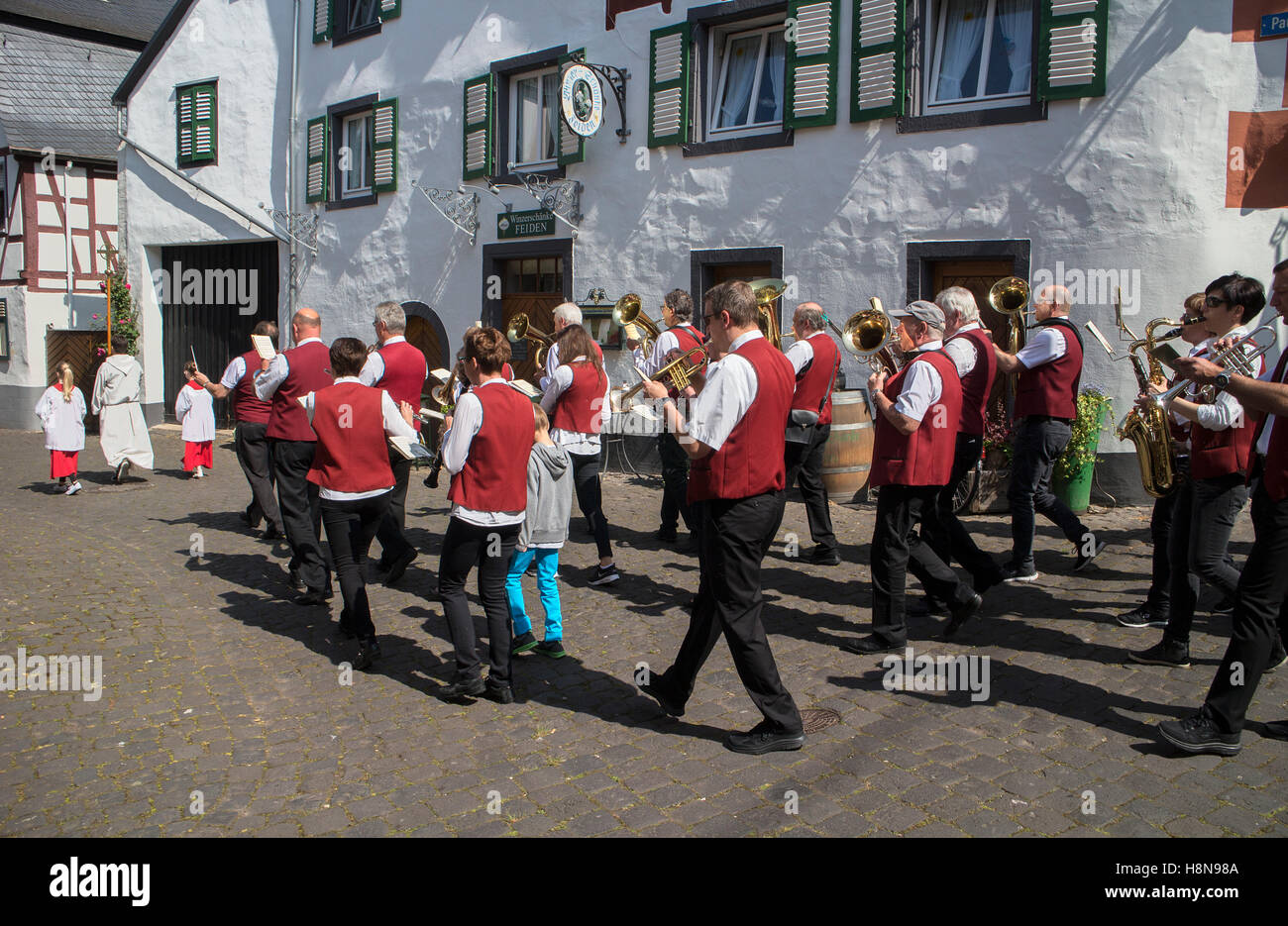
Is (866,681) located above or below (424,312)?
below

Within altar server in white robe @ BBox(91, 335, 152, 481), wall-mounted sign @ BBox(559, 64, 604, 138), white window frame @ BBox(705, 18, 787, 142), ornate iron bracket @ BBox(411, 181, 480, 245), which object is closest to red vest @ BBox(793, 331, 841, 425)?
white window frame @ BBox(705, 18, 787, 142)

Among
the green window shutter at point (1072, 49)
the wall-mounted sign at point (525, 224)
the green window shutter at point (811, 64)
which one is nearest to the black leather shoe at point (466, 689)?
the green window shutter at point (1072, 49)

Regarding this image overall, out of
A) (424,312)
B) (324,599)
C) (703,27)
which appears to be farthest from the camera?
(424,312)

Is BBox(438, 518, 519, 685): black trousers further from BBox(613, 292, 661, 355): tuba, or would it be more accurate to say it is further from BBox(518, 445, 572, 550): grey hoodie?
BBox(613, 292, 661, 355): tuba

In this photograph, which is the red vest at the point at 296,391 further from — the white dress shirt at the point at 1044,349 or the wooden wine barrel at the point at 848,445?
the wooden wine barrel at the point at 848,445

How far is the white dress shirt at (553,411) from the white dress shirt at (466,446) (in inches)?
72.4

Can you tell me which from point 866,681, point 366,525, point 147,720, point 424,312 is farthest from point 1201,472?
point 424,312

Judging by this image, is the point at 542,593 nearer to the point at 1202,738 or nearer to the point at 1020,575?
the point at 1202,738

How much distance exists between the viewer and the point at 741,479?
414 centimetres

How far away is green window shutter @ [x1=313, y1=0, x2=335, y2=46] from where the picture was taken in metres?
16.0

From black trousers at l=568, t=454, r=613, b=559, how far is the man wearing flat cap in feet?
6.97

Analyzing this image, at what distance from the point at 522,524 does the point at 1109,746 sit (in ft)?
9.33

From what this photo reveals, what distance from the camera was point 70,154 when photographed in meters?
20.8
